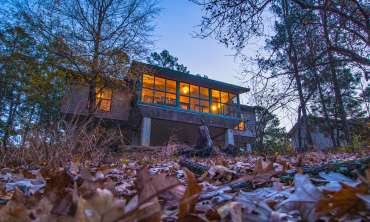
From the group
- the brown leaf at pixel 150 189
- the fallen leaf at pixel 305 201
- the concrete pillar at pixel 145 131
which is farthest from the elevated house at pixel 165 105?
the fallen leaf at pixel 305 201

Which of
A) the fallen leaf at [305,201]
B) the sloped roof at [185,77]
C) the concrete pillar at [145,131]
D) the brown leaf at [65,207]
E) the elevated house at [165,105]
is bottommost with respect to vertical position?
the brown leaf at [65,207]

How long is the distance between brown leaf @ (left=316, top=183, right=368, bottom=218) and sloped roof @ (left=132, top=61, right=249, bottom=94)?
1256 cm

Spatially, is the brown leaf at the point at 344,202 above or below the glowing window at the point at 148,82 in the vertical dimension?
below

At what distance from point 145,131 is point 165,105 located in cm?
225

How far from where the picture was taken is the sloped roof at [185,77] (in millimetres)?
13038

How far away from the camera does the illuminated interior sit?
50.0 feet

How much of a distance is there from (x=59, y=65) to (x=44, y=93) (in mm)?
1941

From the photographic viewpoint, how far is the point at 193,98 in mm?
16453

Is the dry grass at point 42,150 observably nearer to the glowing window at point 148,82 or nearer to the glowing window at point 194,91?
the glowing window at point 148,82

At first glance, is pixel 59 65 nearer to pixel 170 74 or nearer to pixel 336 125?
pixel 170 74

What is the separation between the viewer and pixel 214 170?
155cm

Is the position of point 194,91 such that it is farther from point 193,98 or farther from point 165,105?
point 165,105

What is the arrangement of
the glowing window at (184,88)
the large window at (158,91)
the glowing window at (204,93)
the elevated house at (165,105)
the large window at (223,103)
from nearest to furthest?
the elevated house at (165,105), the large window at (158,91), the glowing window at (184,88), the large window at (223,103), the glowing window at (204,93)

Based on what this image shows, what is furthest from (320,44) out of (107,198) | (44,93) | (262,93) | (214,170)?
(44,93)
